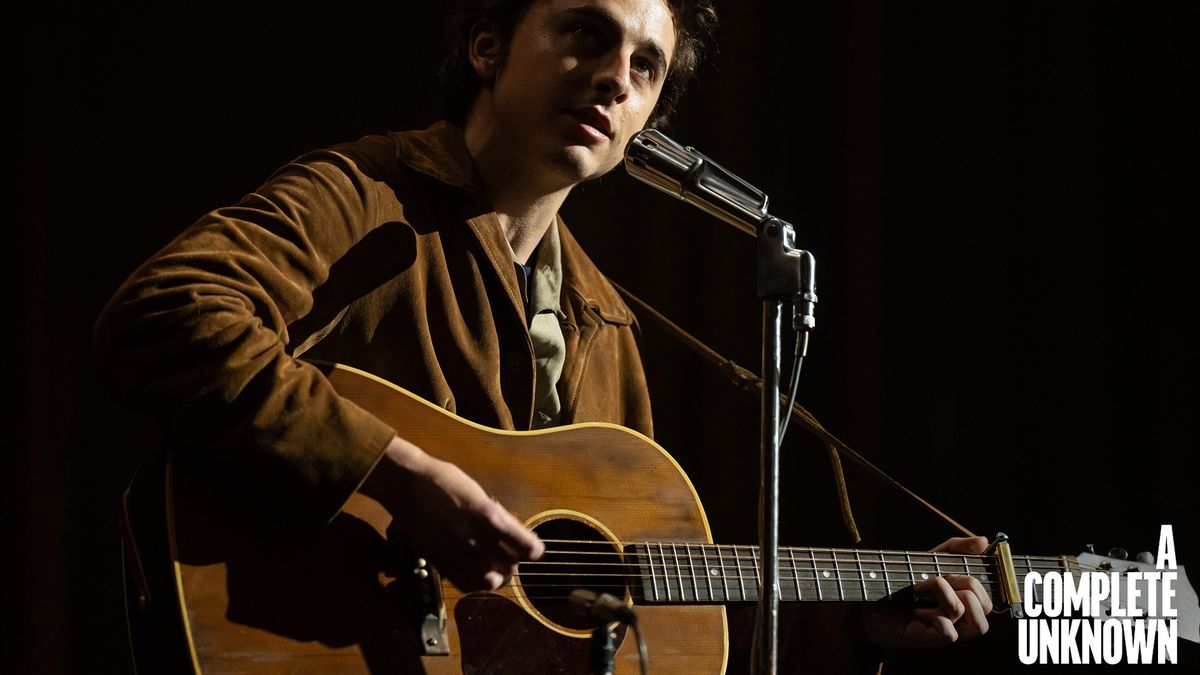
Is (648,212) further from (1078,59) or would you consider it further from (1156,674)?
(1156,674)

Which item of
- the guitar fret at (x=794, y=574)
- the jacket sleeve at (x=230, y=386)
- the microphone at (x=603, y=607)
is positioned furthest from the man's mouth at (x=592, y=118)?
the microphone at (x=603, y=607)

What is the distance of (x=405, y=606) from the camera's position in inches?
64.9

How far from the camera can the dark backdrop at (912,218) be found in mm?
2951

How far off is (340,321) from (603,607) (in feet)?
2.69

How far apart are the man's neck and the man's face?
1.2 inches

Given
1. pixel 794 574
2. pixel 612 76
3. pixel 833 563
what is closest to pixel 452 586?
pixel 794 574

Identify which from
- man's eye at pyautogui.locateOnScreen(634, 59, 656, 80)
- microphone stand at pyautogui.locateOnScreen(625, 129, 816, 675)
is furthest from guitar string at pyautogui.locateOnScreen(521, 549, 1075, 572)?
man's eye at pyautogui.locateOnScreen(634, 59, 656, 80)

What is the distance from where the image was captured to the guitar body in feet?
4.97

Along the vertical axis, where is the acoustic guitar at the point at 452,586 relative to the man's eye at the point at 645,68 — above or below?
below

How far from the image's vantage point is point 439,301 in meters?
2.14

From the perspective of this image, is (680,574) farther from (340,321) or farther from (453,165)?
(453,165)

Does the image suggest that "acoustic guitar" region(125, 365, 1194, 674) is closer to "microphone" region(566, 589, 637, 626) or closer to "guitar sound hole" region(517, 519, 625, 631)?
"guitar sound hole" region(517, 519, 625, 631)

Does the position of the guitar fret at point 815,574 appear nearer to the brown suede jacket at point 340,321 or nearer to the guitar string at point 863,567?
the guitar string at point 863,567

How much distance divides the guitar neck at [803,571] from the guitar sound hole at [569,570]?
46 millimetres
